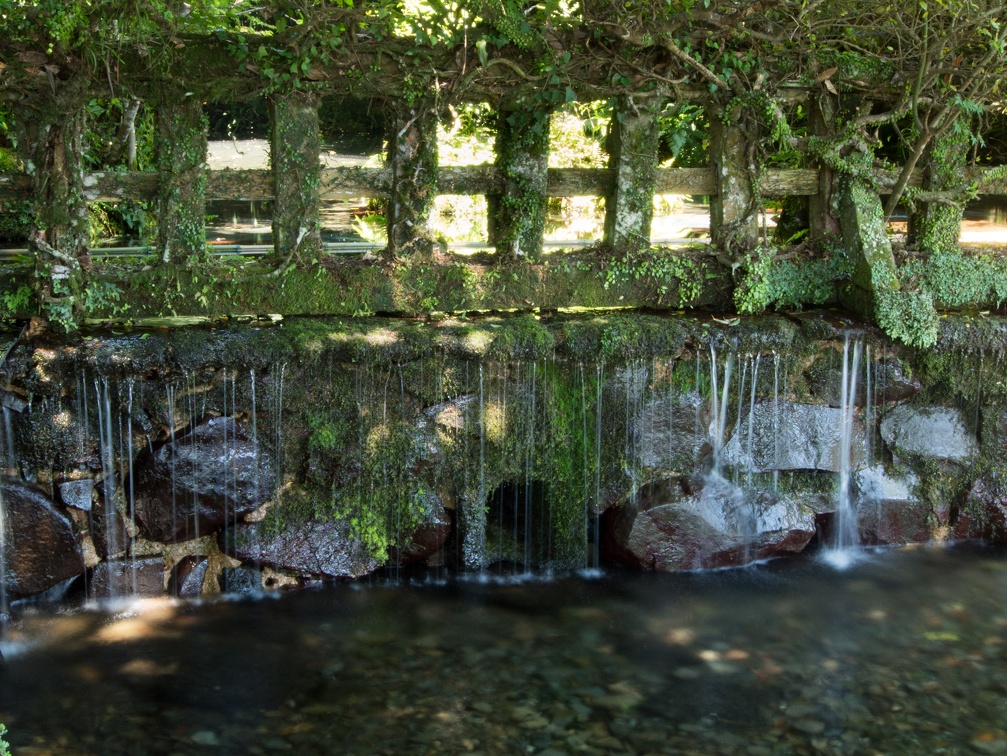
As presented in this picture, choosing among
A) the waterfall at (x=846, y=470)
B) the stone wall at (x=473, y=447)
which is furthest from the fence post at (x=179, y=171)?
the waterfall at (x=846, y=470)

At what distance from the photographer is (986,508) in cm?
751

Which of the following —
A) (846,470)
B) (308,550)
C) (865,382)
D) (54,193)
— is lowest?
(308,550)

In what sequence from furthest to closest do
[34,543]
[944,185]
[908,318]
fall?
1. [944,185]
2. [908,318]
3. [34,543]

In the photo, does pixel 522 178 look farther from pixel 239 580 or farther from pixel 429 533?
pixel 239 580

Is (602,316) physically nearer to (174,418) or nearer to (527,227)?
(527,227)

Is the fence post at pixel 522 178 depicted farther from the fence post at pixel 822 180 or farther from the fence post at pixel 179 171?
the fence post at pixel 822 180

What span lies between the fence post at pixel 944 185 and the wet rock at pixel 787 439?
1.64 m

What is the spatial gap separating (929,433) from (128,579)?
573 centimetres

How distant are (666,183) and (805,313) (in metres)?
1.40

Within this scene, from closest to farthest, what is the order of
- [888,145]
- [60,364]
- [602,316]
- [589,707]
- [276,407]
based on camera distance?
[589,707] → [60,364] → [276,407] → [602,316] → [888,145]

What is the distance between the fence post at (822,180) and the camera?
296 inches

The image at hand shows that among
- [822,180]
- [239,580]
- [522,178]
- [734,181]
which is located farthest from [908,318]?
[239,580]

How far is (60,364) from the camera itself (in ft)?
19.9

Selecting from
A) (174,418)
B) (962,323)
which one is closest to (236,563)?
(174,418)
